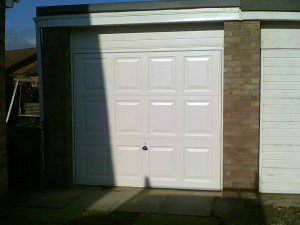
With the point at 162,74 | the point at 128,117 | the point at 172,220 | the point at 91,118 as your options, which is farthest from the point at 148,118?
the point at 172,220

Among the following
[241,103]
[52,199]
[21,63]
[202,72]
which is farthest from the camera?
[21,63]

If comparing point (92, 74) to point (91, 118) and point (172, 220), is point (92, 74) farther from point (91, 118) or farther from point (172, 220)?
point (172, 220)

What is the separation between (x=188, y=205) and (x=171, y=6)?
122 inches

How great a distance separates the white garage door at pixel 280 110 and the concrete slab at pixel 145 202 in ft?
5.55

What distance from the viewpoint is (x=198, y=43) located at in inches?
259

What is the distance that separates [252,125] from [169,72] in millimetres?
1599

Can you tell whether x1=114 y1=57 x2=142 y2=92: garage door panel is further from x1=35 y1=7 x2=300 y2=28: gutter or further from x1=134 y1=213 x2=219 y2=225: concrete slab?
x1=134 y1=213 x2=219 y2=225: concrete slab

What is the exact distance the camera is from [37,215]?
225 inches

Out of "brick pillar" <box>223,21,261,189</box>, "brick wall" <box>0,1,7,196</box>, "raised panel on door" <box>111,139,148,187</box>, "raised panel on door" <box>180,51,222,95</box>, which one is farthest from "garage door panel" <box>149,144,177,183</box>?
"brick wall" <box>0,1,7,196</box>

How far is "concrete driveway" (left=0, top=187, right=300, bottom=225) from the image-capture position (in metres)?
5.42

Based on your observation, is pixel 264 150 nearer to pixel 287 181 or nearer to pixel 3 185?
pixel 287 181

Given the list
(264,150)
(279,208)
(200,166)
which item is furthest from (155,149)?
(279,208)

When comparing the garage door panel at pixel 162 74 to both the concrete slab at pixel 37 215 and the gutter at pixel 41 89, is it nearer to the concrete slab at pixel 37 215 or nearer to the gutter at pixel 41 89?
the gutter at pixel 41 89

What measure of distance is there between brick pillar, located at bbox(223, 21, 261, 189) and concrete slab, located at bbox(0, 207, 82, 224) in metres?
2.55
